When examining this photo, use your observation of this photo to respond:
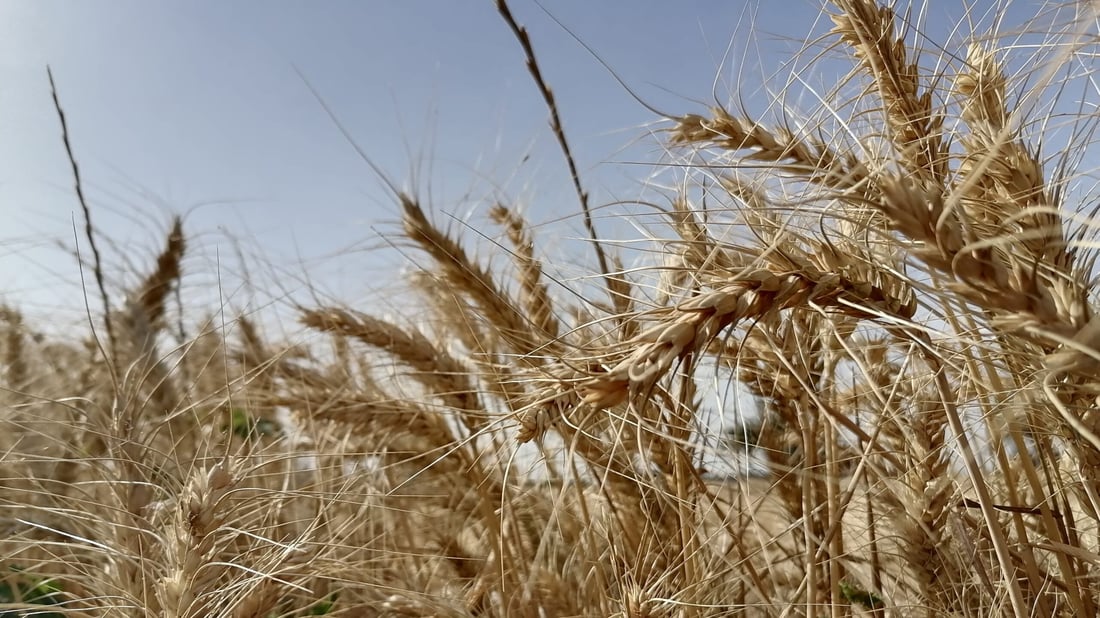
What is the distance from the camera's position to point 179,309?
268 centimetres

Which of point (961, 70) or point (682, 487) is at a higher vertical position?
point (961, 70)

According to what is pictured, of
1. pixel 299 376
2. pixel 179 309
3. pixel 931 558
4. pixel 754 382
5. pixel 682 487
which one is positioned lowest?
pixel 931 558

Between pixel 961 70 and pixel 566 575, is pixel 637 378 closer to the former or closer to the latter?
pixel 961 70

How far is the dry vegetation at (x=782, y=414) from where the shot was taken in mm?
548

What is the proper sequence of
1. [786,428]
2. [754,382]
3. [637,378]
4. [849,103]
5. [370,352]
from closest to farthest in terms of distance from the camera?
[637,378] → [849,103] → [754,382] → [786,428] → [370,352]

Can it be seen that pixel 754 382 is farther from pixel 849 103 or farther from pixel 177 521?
pixel 177 521

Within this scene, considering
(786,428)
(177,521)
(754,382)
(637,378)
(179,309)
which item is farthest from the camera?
(179,309)

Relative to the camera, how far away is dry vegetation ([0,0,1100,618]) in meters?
0.55

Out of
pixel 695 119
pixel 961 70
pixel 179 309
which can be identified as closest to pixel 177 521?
pixel 695 119

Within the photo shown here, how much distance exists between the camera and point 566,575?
4.10ft

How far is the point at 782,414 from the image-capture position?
1.15m

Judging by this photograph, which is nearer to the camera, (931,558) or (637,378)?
(637,378)

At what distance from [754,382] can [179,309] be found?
2.35 m

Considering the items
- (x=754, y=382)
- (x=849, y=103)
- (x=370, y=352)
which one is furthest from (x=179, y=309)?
(x=849, y=103)
